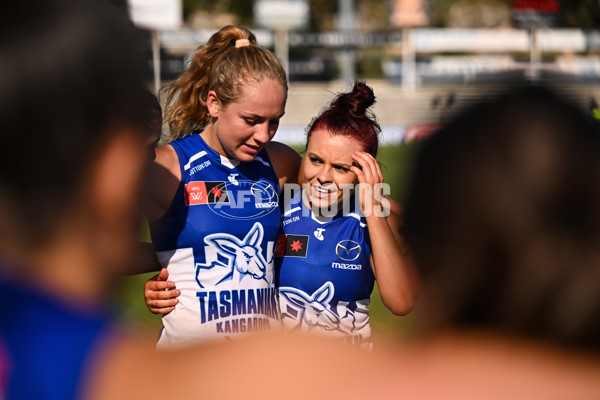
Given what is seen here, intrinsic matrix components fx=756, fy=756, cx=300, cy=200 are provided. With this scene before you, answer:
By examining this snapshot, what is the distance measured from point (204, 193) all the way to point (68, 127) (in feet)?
6.98

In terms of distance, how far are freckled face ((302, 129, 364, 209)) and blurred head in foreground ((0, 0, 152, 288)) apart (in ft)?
7.48

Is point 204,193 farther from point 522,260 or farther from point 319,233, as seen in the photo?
point 522,260

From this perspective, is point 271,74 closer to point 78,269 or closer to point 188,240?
point 188,240

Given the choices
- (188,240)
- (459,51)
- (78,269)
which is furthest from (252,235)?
(459,51)

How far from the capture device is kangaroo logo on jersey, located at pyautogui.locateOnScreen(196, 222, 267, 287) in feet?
10.5

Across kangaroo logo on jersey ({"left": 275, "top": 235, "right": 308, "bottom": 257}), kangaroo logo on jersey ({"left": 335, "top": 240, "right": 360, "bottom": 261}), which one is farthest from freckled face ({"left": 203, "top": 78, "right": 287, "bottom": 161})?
kangaroo logo on jersey ({"left": 335, "top": 240, "right": 360, "bottom": 261})

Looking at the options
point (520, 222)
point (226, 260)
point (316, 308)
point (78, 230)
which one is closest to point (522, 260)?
point (520, 222)

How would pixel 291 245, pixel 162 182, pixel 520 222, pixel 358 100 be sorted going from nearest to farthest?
pixel 520 222, pixel 162 182, pixel 291 245, pixel 358 100

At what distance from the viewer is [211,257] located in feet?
10.5

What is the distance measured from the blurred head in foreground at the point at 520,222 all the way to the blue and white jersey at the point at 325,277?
2.17m

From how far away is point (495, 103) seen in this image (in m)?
1.24

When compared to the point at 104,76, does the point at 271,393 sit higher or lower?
lower

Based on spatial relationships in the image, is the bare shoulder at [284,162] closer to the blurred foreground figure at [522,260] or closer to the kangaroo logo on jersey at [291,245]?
the kangaroo logo on jersey at [291,245]

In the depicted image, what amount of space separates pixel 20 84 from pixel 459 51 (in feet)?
122
